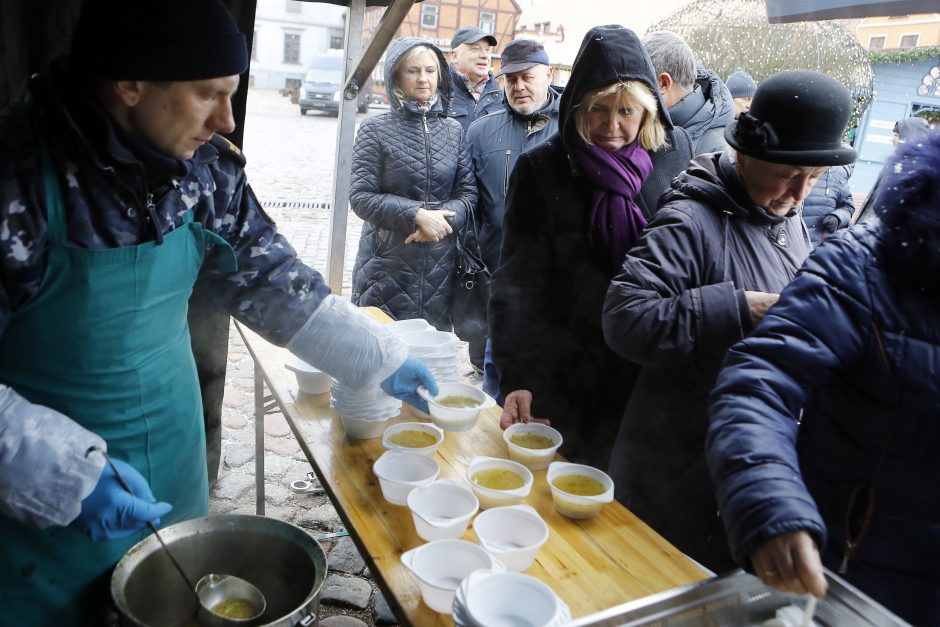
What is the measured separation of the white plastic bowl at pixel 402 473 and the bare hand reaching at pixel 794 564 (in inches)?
36.5

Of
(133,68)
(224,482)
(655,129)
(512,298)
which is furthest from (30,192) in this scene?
(224,482)

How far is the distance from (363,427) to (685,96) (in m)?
2.36

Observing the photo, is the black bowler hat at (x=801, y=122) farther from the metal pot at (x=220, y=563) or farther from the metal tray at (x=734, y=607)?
the metal pot at (x=220, y=563)

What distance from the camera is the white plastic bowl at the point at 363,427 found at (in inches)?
90.5

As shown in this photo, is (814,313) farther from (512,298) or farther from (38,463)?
(38,463)

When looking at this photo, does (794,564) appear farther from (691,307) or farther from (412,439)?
(412,439)

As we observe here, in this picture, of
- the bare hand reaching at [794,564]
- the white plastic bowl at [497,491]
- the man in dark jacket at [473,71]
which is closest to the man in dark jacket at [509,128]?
the man in dark jacket at [473,71]

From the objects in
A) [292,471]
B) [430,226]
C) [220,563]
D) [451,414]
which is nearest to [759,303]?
[451,414]

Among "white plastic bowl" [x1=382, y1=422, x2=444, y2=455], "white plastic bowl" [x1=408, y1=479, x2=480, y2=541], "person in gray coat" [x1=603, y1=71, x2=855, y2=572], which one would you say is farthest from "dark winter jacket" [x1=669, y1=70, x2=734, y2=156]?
"white plastic bowl" [x1=408, y1=479, x2=480, y2=541]

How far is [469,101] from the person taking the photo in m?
5.52

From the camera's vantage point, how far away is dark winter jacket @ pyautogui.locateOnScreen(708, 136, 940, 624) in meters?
1.43

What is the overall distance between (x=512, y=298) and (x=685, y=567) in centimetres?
125

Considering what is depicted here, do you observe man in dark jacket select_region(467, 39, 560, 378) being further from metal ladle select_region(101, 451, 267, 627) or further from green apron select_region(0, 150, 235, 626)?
metal ladle select_region(101, 451, 267, 627)

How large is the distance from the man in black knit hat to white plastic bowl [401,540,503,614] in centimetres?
59
